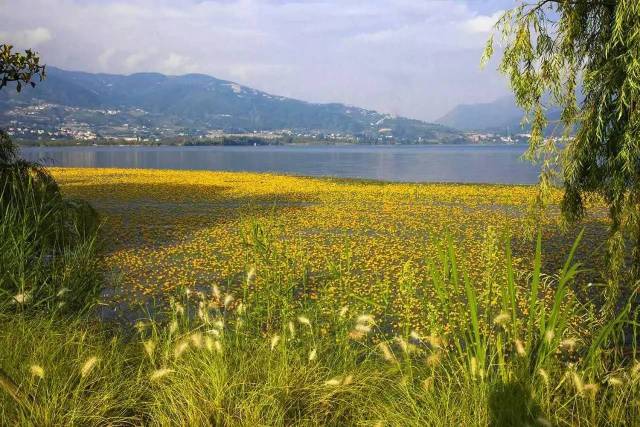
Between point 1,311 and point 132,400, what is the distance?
2.13m

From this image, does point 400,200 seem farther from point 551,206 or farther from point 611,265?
point 611,265

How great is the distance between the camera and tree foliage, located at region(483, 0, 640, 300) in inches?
310

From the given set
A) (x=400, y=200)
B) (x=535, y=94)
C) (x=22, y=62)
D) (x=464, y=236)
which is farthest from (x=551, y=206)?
(x=22, y=62)

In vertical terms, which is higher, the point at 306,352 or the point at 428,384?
the point at 428,384

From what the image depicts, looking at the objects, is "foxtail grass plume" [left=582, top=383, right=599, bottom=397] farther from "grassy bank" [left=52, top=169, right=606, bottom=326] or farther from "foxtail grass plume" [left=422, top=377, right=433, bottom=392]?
"grassy bank" [left=52, top=169, right=606, bottom=326]

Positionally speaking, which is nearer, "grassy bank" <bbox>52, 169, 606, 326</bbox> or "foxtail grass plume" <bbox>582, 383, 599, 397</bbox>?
"foxtail grass plume" <bbox>582, 383, 599, 397</bbox>

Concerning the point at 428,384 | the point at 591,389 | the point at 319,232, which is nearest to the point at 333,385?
the point at 428,384

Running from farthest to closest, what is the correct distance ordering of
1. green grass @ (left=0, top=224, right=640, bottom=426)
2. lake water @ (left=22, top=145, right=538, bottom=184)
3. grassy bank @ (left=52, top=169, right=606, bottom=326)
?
lake water @ (left=22, top=145, right=538, bottom=184)
grassy bank @ (left=52, top=169, right=606, bottom=326)
green grass @ (left=0, top=224, right=640, bottom=426)

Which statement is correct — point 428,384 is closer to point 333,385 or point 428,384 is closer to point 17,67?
point 333,385

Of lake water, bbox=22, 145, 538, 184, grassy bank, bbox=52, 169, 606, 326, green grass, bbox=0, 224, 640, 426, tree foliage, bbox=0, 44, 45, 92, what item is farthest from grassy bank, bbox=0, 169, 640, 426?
lake water, bbox=22, 145, 538, 184

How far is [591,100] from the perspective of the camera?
878 cm

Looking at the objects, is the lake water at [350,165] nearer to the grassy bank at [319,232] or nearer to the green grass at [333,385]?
the grassy bank at [319,232]

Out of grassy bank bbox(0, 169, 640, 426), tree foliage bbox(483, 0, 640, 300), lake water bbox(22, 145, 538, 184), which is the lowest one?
lake water bbox(22, 145, 538, 184)

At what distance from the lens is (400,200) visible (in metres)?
28.2
